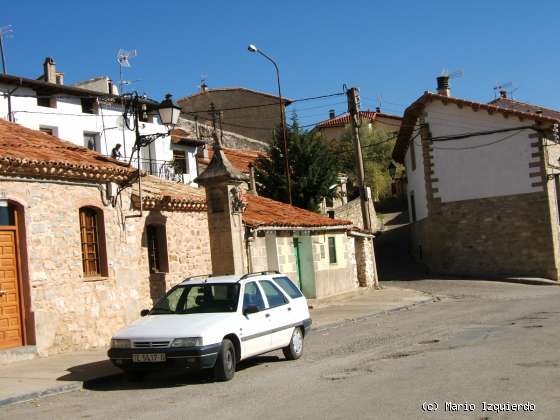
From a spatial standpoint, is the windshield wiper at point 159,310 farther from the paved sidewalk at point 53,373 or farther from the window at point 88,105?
the window at point 88,105

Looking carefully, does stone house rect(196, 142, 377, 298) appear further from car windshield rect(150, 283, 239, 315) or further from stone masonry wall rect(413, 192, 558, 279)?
stone masonry wall rect(413, 192, 558, 279)

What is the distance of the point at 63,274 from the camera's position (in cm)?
1440

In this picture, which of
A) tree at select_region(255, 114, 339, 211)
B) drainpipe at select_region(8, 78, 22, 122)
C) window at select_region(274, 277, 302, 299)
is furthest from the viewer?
drainpipe at select_region(8, 78, 22, 122)

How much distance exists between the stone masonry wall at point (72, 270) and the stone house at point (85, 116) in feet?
70.6

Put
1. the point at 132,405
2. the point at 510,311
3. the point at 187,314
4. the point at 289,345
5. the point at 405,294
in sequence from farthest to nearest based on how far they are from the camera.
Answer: the point at 405,294
the point at 510,311
the point at 289,345
the point at 187,314
the point at 132,405

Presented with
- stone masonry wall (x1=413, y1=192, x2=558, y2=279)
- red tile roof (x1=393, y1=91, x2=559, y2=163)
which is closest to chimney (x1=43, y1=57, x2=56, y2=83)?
red tile roof (x1=393, y1=91, x2=559, y2=163)

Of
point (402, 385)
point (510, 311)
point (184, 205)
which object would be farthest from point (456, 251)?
point (402, 385)

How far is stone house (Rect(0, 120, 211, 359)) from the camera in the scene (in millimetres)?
13484

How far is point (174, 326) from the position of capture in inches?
405

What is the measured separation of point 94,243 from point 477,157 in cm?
2177

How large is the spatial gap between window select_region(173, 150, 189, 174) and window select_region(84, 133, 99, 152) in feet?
16.0

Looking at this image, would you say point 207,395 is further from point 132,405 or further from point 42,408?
point 42,408

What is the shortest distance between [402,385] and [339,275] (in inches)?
709

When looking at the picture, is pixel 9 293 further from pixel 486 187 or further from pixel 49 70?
pixel 49 70
